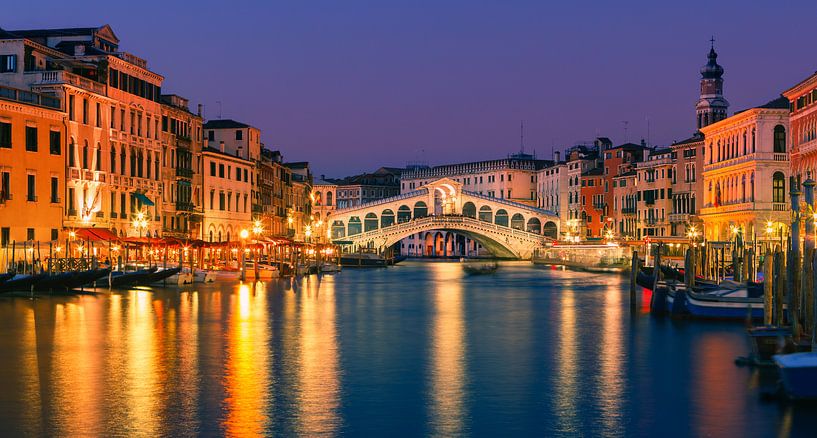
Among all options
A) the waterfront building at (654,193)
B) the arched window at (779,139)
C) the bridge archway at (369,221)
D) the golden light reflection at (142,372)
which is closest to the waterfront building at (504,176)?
the bridge archway at (369,221)

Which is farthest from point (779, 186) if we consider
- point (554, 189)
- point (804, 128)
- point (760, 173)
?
point (554, 189)

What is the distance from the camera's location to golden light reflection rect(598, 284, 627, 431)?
13520 millimetres

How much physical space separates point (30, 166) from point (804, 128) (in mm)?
30199

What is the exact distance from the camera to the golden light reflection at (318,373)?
13.0 meters

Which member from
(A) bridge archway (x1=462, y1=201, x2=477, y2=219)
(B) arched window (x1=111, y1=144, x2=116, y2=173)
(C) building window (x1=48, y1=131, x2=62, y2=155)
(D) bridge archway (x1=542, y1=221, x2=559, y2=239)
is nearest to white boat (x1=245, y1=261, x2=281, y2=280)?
(B) arched window (x1=111, y1=144, x2=116, y2=173)

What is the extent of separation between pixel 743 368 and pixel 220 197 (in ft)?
145

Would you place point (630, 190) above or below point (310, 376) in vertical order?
above

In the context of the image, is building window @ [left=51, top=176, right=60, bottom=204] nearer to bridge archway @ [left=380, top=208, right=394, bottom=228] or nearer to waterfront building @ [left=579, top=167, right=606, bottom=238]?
waterfront building @ [left=579, top=167, right=606, bottom=238]

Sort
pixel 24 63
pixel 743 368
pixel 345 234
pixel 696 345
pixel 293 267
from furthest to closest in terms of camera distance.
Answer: pixel 345 234 < pixel 293 267 < pixel 24 63 < pixel 696 345 < pixel 743 368

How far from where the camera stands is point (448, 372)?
17.1m

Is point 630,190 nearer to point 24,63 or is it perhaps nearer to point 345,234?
point 345,234

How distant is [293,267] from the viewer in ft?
182

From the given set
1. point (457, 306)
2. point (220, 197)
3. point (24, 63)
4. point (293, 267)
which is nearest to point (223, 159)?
point (220, 197)

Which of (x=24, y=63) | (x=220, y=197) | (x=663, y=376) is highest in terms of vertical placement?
(x=24, y=63)
